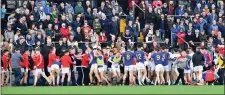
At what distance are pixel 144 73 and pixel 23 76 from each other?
15.1ft

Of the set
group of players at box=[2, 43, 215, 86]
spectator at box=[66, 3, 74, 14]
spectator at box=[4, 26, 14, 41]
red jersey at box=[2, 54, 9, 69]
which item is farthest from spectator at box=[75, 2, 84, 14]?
red jersey at box=[2, 54, 9, 69]

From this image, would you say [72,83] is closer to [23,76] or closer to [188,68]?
[23,76]

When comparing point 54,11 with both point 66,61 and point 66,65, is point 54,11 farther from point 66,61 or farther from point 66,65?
point 66,65

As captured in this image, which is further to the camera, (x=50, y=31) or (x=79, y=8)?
(x=79, y=8)

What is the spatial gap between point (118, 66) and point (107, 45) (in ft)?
5.00

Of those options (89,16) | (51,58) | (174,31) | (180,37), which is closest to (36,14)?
(89,16)

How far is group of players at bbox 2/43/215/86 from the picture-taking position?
23656 millimetres

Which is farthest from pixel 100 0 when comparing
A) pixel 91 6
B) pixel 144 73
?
pixel 144 73

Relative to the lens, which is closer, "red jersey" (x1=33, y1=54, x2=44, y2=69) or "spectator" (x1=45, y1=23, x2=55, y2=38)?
"red jersey" (x1=33, y1=54, x2=44, y2=69)

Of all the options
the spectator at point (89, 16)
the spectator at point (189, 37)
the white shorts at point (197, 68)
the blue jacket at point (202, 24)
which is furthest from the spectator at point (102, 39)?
the blue jacket at point (202, 24)

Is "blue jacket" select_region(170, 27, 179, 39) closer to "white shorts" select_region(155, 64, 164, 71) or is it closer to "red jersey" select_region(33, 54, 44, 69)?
"white shorts" select_region(155, 64, 164, 71)

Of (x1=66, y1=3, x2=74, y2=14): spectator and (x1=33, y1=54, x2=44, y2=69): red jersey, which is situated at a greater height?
(x1=66, y1=3, x2=74, y2=14): spectator

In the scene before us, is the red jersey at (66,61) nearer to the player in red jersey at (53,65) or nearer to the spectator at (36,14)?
the player in red jersey at (53,65)

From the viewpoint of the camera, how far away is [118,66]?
2422 cm
